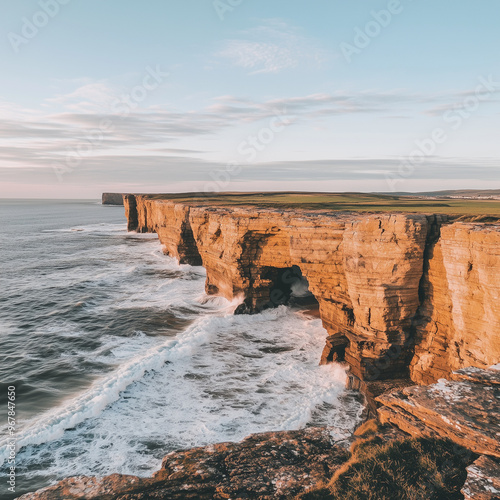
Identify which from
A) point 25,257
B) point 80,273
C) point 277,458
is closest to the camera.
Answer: point 277,458

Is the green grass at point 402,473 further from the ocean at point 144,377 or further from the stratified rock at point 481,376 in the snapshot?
the ocean at point 144,377

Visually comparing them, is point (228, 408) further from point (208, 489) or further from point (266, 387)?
point (208, 489)

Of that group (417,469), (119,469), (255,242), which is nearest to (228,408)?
(119,469)

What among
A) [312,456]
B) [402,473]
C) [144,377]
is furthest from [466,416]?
→ [144,377]

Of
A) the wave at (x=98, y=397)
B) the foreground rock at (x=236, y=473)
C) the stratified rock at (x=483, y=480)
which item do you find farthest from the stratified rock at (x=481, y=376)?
the wave at (x=98, y=397)

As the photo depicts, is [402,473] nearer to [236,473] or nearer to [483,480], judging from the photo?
[483,480]

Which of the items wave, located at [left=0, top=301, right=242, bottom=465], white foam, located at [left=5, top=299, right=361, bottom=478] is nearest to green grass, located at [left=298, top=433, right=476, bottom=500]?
white foam, located at [left=5, top=299, right=361, bottom=478]
